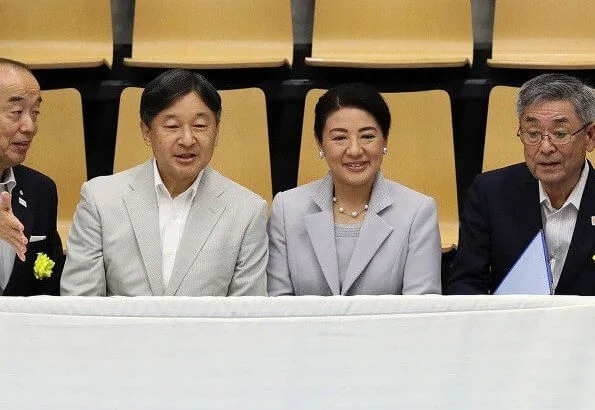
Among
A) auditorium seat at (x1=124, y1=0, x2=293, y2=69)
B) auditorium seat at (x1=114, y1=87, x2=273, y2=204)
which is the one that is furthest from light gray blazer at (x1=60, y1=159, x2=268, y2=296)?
auditorium seat at (x1=124, y1=0, x2=293, y2=69)

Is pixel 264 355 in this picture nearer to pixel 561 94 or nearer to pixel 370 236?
pixel 370 236

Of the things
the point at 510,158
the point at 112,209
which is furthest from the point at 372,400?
the point at 510,158

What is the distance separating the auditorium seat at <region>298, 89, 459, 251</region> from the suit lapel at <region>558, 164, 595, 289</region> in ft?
2.05

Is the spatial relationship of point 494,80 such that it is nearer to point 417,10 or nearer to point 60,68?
point 417,10

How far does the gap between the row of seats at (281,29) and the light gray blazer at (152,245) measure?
3.11 feet

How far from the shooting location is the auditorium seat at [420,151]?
2602mm

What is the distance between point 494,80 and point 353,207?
0.88 meters

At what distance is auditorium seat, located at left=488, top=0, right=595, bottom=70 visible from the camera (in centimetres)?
282

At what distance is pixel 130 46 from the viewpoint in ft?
9.77

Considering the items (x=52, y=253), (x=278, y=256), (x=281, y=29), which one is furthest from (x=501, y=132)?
(x=52, y=253)

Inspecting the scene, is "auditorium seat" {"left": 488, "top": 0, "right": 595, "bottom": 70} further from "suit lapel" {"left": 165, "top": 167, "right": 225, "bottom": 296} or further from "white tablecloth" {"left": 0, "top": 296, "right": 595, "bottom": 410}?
"white tablecloth" {"left": 0, "top": 296, "right": 595, "bottom": 410}

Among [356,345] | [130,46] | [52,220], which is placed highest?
[130,46]

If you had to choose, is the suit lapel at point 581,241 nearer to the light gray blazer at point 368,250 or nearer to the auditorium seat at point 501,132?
the light gray blazer at point 368,250

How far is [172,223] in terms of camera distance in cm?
194
